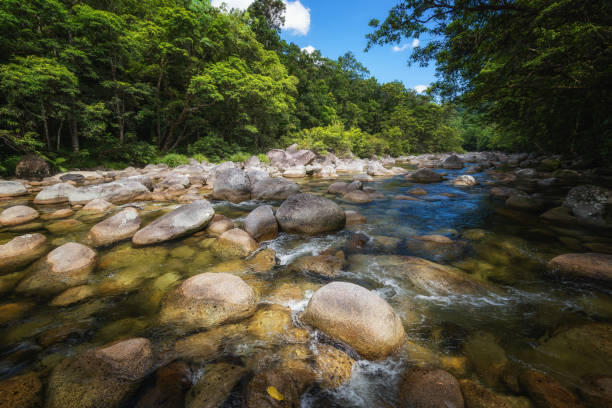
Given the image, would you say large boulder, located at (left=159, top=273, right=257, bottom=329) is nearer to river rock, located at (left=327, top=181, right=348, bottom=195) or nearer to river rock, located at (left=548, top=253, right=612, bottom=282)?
river rock, located at (left=548, top=253, right=612, bottom=282)

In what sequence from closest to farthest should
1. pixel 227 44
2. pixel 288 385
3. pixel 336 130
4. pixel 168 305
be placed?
pixel 288 385 < pixel 168 305 < pixel 227 44 < pixel 336 130

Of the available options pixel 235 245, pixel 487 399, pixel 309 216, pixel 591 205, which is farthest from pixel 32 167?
pixel 591 205

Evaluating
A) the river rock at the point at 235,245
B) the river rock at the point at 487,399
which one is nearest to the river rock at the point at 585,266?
the river rock at the point at 487,399

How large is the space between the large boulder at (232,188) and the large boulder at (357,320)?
5786 millimetres

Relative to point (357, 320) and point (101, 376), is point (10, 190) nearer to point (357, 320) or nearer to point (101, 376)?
point (101, 376)

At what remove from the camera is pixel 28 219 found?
16.1 feet

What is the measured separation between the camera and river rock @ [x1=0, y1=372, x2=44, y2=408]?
1.32m

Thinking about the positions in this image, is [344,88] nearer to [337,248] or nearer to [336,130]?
[336,130]

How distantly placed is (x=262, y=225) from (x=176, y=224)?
1.58 metres

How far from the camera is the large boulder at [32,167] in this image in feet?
31.1

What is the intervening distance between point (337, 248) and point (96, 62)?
18487 millimetres

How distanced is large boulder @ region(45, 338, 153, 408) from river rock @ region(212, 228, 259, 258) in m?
1.80

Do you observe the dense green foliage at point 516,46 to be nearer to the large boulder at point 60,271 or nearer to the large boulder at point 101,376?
the large boulder at point 101,376

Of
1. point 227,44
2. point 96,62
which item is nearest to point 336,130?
point 227,44
